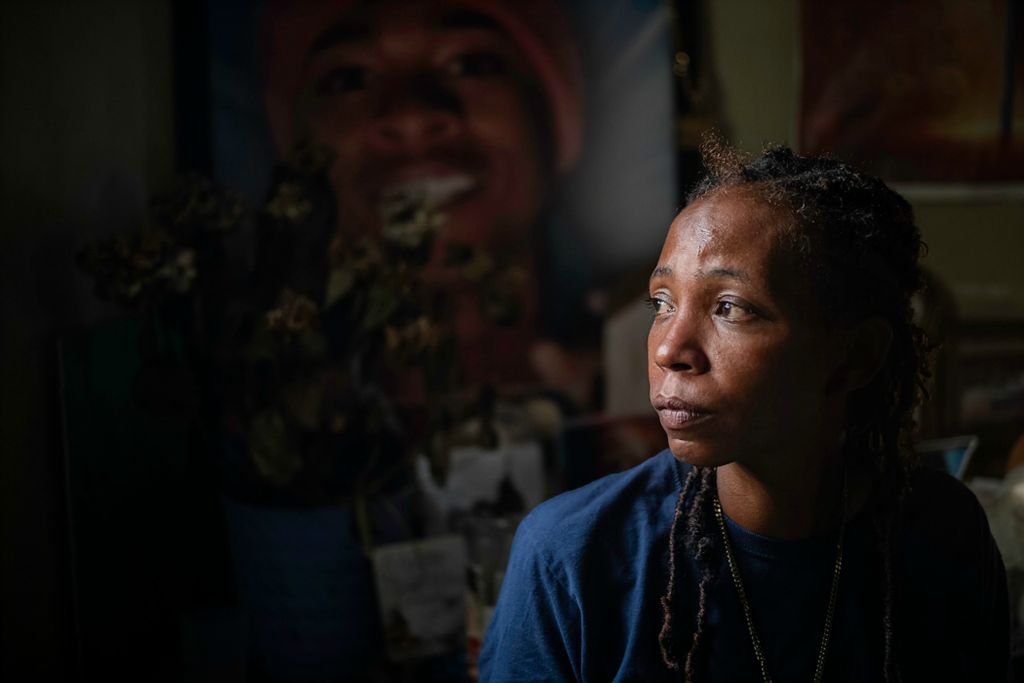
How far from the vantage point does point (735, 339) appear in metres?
0.76

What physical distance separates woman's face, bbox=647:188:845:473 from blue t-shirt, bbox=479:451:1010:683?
135 millimetres

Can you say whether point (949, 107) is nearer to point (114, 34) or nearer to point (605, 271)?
point (605, 271)

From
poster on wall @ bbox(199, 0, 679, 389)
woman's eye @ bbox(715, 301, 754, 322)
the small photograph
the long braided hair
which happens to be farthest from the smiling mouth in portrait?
woman's eye @ bbox(715, 301, 754, 322)

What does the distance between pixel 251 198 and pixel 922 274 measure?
1.18 metres

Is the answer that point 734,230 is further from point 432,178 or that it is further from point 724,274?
point 432,178

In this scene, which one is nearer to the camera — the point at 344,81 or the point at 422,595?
the point at 422,595

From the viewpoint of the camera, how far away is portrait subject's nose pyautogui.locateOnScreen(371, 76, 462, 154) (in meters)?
1.73

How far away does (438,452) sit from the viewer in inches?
59.4

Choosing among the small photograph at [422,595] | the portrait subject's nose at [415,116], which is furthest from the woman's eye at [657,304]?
the portrait subject's nose at [415,116]

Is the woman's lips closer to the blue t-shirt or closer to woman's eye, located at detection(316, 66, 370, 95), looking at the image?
the blue t-shirt

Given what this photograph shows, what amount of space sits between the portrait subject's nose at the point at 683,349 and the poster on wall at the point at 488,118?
97cm

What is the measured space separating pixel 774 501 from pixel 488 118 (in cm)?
113

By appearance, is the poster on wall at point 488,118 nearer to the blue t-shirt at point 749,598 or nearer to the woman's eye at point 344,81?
the woman's eye at point 344,81

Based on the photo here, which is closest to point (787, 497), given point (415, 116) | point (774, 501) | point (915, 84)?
point (774, 501)
